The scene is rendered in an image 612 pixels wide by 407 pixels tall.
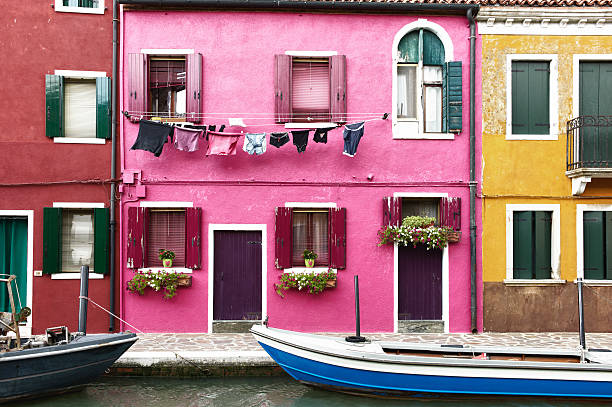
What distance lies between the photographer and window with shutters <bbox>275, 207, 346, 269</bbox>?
11023mm

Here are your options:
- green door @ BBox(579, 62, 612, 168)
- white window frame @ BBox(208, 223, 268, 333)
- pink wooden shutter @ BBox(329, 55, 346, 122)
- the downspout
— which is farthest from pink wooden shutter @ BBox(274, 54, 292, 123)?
green door @ BBox(579, 62, 612, 168)

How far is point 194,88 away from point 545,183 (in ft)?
24.7

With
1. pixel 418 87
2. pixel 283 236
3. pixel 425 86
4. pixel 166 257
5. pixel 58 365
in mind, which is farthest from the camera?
pixel 425 86

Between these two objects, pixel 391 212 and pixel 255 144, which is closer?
pixel 255 144

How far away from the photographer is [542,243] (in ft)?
37.2

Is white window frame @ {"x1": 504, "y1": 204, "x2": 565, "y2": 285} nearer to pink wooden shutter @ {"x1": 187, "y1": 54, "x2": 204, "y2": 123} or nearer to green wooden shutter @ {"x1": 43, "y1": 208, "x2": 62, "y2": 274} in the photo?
pink wooden shutter @ {"x1": 187, "y1": 54, "x2": 204, "y2": 123}

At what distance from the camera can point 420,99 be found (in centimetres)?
1133

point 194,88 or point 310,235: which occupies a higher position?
point 194,88

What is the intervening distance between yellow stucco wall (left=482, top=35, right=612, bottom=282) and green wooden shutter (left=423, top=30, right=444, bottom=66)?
2.90 ft

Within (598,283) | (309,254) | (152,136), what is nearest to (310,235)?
(309,254)

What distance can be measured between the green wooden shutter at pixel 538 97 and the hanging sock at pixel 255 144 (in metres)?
5.63

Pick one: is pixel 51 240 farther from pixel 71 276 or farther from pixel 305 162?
pixel 305 162

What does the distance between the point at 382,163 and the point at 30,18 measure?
7.75m

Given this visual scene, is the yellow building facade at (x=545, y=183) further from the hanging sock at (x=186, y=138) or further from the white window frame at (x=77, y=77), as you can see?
the white window frame at (x=77, y=77)
